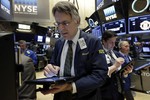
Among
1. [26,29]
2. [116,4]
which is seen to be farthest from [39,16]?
[116,4]

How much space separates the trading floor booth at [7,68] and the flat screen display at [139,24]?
19.2ft

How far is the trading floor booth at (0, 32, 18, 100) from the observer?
931 mm

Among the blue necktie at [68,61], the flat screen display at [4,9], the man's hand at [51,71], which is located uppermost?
the flat screen display at [4,9]

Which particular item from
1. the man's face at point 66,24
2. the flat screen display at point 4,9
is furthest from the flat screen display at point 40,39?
the man's face at point 66,24

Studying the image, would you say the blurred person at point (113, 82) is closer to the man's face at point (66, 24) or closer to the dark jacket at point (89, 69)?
the dark jacket at point (89, 69)

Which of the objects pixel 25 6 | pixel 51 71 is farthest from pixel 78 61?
pixel 25 6

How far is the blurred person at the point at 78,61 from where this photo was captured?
167 centimetres

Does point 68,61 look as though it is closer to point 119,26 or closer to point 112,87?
point 112,87

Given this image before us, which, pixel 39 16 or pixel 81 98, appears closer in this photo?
pixel 81 98

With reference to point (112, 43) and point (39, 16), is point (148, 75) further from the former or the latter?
point (39, 16)

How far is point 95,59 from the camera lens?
1.72 metres

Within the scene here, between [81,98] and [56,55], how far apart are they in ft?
1.53

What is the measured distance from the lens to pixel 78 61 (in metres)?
1.76

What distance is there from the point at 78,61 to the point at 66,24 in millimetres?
291
